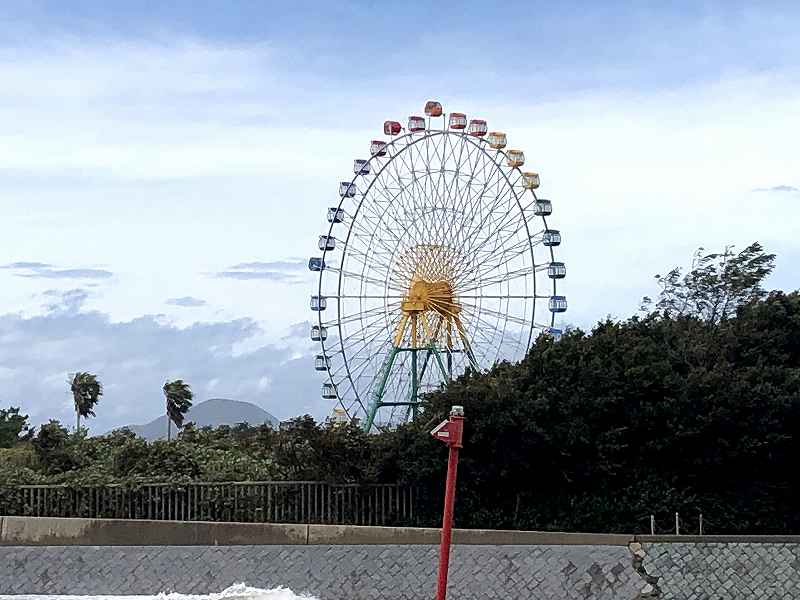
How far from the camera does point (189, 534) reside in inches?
868

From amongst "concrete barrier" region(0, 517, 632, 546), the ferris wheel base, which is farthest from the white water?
the ferris wheel base

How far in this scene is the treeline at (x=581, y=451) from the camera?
81.9ft

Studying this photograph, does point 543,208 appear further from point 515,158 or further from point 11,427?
point 11,427

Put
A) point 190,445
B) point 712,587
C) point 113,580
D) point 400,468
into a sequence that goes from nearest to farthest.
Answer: point 712,587 → point 113,580 → point 400,468 → point 190,445

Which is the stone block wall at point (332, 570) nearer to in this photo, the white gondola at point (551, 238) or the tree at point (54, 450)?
the tree at point (54, 450)

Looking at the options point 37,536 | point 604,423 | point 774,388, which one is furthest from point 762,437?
point 37,536

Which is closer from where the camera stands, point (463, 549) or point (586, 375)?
point (463, 549)

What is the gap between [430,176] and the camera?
3922cm

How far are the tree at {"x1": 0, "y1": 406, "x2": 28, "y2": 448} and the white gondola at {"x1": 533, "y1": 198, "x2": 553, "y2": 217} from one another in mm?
17106

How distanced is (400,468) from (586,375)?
4092 mm

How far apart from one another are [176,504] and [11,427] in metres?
22.1

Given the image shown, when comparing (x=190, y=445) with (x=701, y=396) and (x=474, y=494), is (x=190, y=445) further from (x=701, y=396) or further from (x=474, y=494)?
(x=701, y=396)

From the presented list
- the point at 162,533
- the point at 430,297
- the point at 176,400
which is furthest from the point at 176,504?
the point at 176,400

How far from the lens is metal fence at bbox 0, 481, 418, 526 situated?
2439cm
